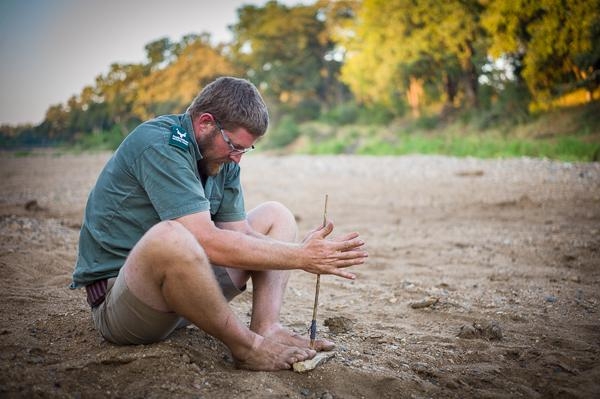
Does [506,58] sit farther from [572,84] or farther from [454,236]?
[454,236]

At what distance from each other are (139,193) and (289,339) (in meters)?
0.98

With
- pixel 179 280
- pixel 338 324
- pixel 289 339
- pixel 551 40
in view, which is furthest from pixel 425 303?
pixel 551 40

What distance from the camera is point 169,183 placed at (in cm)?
206

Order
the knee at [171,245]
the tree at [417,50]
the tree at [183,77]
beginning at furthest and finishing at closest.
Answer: the tree at [183,77] < the tree at [417,50] < the knee at [171,245]

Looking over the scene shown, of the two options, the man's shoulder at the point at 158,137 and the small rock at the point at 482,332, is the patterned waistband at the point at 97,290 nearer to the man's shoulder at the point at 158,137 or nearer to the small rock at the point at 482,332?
the man's shoulder at the point at 158,137

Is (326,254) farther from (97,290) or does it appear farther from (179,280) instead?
(97,290)

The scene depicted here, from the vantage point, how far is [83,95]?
3375 cm

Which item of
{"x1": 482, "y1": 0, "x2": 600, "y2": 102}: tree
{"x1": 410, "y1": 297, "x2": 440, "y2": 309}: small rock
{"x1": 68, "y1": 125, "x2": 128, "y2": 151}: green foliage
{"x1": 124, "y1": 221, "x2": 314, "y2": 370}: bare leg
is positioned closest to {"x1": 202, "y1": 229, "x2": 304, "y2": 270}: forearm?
{"x1": 124, "y1": 221, "x2": 314, "y2": 370}: bare leg

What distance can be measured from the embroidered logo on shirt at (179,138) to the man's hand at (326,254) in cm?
69

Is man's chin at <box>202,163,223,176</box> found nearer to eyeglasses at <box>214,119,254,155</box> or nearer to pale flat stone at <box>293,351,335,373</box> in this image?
eyeglasses at <box>214,119,254,155</box>

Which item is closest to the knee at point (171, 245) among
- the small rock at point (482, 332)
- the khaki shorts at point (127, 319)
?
the khaki shorts at point (127, 319)

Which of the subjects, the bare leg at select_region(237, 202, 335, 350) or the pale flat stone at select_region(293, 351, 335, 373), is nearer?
the pale flat stone at select_region(293, 351, 335, 373)

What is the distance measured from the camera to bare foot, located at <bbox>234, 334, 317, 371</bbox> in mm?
2162

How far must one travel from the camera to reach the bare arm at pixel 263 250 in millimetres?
2062
